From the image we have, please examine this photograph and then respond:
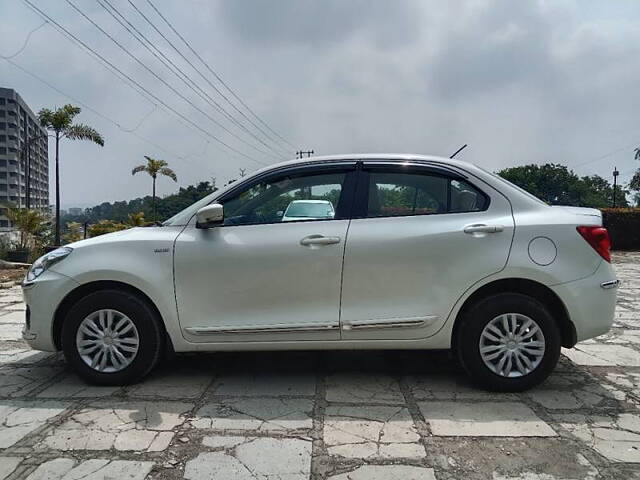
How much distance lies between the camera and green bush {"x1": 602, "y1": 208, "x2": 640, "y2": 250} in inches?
728

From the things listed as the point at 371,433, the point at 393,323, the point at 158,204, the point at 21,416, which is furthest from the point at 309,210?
the point at 158,204

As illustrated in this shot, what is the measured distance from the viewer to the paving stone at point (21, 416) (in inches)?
115

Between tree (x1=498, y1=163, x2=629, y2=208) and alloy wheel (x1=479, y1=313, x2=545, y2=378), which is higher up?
tree (x1=498, y1=163, x2=629, y2=208)

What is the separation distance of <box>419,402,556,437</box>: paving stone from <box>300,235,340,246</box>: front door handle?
1265 millimetres

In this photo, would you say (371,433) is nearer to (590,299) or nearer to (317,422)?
(317,422)

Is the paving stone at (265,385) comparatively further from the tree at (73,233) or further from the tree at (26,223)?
the tree at (73,233)

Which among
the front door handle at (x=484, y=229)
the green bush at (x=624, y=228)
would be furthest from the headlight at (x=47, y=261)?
the green bush at (x=624, y=228)

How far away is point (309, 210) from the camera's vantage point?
369 cm

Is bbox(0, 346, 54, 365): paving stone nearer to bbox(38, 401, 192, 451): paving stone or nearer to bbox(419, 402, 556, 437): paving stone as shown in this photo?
bbox(38, 401, 192, 451): paving stone

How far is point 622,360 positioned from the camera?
4.40 m

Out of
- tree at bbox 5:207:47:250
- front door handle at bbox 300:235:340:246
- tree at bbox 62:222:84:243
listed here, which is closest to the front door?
front door handle at bbox 300:235:340:246

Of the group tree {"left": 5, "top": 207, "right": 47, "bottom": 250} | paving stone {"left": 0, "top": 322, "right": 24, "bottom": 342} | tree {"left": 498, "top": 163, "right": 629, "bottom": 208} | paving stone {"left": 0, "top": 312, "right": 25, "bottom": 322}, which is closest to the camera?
paving stone {"left": 0, "top": 322, "right": 24, "bottom": 342}

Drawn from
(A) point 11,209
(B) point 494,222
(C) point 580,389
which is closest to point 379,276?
(B) point 494,222

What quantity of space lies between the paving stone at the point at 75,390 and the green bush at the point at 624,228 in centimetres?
1932
